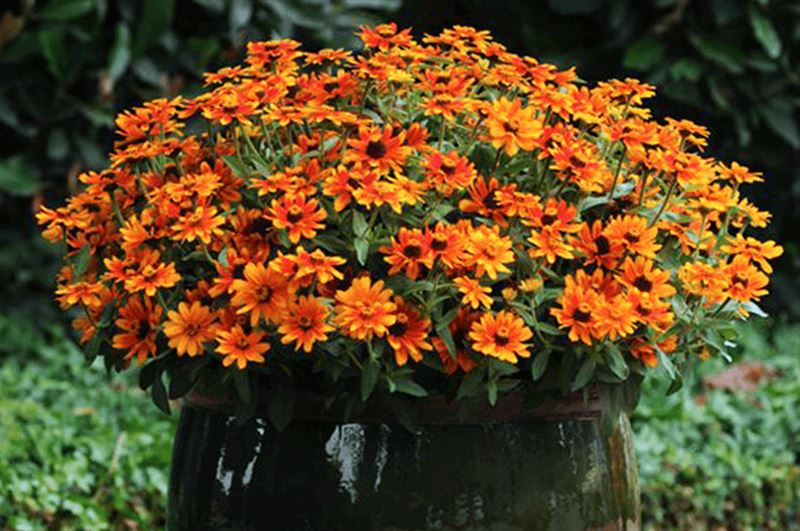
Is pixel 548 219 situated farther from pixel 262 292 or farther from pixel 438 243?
pixel 262 292

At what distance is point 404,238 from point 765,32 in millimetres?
3959

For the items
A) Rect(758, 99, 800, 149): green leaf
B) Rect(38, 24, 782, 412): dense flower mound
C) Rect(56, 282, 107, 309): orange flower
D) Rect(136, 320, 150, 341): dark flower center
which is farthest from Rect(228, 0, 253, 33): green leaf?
Rect(136, 320, 150, 341): dark flower center

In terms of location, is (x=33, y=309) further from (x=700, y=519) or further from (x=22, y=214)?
(x=700, y=519)

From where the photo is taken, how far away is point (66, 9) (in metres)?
5.10

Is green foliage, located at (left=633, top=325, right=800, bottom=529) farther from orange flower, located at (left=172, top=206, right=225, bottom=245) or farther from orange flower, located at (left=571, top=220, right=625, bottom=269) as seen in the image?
orange flower, located at (left=172, top=206, right=225, bottom=245)

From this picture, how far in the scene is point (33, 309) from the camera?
5.37 metres

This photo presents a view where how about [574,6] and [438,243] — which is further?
[574,6]

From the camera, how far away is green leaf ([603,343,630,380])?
6.93 ft

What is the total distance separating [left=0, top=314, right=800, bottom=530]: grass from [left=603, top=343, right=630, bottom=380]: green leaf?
1576 millimetres

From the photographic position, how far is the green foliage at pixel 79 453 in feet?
10.8

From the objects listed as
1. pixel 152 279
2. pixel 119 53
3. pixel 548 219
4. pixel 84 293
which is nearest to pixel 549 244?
pixel 548 219

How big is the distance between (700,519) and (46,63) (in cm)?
300

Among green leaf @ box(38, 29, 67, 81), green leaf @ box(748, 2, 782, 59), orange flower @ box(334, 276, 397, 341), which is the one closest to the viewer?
orange flower @ box(334, 276, 397, 341)

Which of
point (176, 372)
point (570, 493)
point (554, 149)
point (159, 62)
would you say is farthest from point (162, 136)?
point (159, 62)
